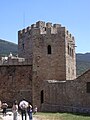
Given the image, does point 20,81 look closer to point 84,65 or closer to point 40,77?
point 40,77

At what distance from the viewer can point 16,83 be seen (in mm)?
33938

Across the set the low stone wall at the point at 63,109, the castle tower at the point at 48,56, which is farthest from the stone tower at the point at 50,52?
the low stone wall at the point at 63,109

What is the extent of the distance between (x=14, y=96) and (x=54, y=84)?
16.9 ft

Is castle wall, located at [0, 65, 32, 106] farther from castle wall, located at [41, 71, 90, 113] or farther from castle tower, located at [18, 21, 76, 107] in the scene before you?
castle wall, located at [41, 71, 90, 113]

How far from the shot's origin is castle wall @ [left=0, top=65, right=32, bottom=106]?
33.6 meters

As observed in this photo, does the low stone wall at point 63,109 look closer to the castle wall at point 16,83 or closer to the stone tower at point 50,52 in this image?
the castle wall at point 16,83

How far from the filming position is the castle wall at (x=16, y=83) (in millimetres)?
33625

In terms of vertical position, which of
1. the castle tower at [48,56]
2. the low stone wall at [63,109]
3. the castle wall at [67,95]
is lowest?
the low stone wall at [63,109]

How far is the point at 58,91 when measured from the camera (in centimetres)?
Answer: 3059

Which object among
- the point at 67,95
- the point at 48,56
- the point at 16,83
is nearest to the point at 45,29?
the point at 48,56

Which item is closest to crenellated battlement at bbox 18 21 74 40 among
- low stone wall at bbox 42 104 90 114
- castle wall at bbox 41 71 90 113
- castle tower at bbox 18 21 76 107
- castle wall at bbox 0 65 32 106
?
castle tower at bbox 18 21 76 107

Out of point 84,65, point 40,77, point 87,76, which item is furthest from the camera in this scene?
point 84,65

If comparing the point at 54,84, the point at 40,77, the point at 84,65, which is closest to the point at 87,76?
the point at 54,84

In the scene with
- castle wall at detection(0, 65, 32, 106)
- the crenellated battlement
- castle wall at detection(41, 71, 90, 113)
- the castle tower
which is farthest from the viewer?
castle wall at detection(0, 65, 32, 106)
